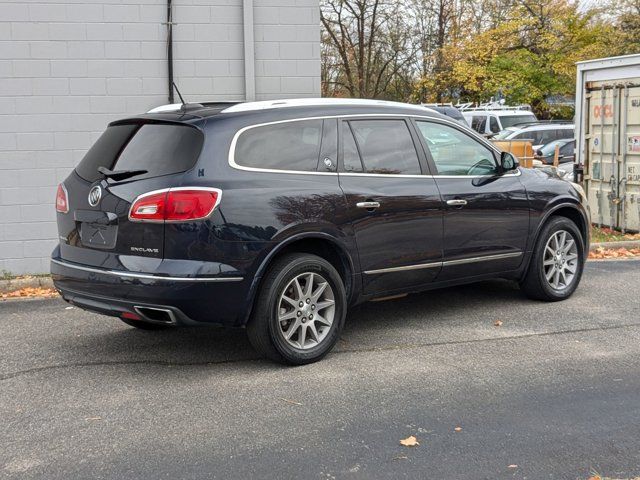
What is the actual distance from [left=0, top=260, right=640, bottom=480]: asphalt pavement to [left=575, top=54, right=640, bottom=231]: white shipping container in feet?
16.9

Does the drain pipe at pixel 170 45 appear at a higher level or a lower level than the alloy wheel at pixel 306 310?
higher

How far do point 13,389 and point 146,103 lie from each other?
198 inches

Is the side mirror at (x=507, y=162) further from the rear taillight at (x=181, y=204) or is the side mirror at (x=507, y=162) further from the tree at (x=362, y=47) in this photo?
the tree at (x=362, y=47)

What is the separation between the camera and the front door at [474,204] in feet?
20.8

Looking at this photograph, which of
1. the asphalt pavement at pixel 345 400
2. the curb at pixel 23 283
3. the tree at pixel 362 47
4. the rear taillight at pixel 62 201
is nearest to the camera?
the asphalt pavement at pixel 345 400

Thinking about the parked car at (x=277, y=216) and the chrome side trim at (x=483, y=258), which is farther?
the chrome side trim at (x=483, y=258)

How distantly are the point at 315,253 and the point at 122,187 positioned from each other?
4.51 feet

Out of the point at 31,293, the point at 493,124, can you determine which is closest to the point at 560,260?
the point at 31,293

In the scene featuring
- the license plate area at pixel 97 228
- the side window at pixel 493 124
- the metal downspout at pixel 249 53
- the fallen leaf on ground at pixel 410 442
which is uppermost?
the metal downspout at pixel 249 53

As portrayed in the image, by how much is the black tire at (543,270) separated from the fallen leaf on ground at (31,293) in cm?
471

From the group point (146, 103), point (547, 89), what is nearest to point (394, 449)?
point (146, 103)

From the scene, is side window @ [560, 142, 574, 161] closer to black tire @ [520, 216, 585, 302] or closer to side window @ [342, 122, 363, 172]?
black tire @ [520, 216, 585, 302]

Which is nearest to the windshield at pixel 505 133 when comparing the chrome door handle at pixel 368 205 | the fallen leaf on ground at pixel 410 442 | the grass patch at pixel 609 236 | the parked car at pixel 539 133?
the parked car at pixel 539 133

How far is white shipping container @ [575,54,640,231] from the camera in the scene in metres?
11.5
